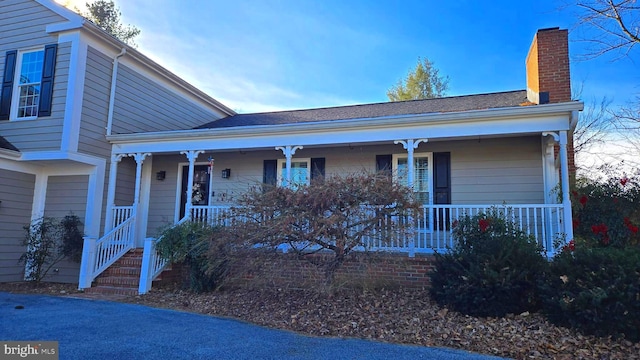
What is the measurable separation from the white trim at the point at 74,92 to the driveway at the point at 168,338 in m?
4.03

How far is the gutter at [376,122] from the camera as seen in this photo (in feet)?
24.2

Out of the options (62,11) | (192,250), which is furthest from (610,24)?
(62,11)

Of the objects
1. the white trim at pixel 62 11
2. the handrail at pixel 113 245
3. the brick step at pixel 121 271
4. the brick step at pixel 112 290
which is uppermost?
the white trim at pixel 62 11

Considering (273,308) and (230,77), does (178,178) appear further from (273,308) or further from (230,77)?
(230,77)

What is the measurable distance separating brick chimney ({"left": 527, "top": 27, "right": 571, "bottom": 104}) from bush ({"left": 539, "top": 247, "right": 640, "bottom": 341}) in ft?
16.6

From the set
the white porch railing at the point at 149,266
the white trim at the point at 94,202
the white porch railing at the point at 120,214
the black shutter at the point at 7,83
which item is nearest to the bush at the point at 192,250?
the white porch railing at the point at 149,266

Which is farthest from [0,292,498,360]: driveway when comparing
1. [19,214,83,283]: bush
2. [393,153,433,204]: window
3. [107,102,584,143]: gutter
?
[393,153,433,204]: window

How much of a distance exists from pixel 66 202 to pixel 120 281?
2738 mm

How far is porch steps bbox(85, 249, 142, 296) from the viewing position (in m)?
8.34

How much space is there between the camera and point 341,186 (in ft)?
18.8

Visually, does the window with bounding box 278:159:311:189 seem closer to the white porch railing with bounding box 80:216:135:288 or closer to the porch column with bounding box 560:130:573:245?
the white porch railing with bounding box 80:216:135:288

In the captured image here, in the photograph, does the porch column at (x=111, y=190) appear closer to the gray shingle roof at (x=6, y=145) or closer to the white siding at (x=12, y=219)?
the white siding at (x=12, y=219)

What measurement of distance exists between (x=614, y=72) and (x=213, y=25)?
11567mm

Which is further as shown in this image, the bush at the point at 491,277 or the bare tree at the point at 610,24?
the bare tree at the point at 610,24
